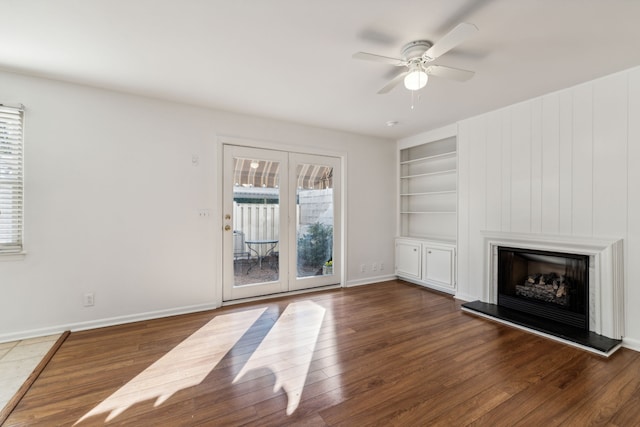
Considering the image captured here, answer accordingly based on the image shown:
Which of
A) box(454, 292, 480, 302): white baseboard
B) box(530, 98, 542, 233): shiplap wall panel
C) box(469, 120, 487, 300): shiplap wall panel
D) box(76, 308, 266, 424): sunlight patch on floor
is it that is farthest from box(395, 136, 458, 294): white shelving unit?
box(76, 308, 266, 424): sunlight patch on floor

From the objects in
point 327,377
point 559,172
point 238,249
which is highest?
point 559,172

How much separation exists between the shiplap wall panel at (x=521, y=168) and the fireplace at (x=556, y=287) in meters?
0.19

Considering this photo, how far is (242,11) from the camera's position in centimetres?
189

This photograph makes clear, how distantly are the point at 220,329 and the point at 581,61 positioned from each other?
13.5 feet

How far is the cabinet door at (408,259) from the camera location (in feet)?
15.7

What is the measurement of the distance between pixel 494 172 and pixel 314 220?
2.50 meters

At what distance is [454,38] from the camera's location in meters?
1.79

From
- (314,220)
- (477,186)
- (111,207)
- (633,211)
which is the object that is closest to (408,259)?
(477,186)

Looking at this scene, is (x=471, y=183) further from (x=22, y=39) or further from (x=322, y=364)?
(x=22, y=39)

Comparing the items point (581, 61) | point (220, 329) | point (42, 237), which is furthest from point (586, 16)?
point (42, 237)

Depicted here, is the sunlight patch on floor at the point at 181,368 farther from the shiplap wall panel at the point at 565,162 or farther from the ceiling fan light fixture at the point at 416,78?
the shiplap wall panel at the point at 565,162

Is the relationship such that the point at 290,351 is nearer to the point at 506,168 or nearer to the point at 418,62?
the point at 418,62

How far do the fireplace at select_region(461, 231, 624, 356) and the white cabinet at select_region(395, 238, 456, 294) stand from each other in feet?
1.44

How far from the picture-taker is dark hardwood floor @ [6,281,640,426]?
176cm
